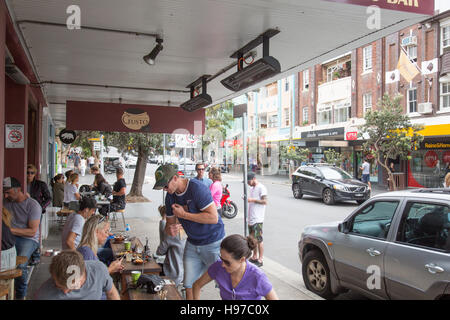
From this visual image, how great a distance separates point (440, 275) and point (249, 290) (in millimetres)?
2018

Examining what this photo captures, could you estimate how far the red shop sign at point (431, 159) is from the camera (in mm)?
22875

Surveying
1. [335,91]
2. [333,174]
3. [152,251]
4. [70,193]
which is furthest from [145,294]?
[335,91]

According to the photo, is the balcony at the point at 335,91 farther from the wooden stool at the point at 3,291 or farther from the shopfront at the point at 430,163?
the wooden stool at the point at 3,291

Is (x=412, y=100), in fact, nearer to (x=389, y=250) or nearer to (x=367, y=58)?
(x=367, y=58)

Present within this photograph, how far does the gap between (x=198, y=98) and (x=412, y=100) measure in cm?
1935

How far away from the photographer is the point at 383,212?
200 inches

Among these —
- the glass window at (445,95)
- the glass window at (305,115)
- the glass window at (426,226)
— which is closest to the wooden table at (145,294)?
the glass window at (426,226)

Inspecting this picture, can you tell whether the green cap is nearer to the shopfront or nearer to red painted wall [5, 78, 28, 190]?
red painted wall [5, 78, 28, 190]

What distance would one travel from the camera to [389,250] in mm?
4484

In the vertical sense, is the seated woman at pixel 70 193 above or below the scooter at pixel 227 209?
above

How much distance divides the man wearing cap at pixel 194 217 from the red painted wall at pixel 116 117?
538cm

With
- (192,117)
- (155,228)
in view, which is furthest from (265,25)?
(155,228)

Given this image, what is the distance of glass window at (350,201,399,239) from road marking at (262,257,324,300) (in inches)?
49.1

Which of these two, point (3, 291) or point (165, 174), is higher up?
point (165, 174)
